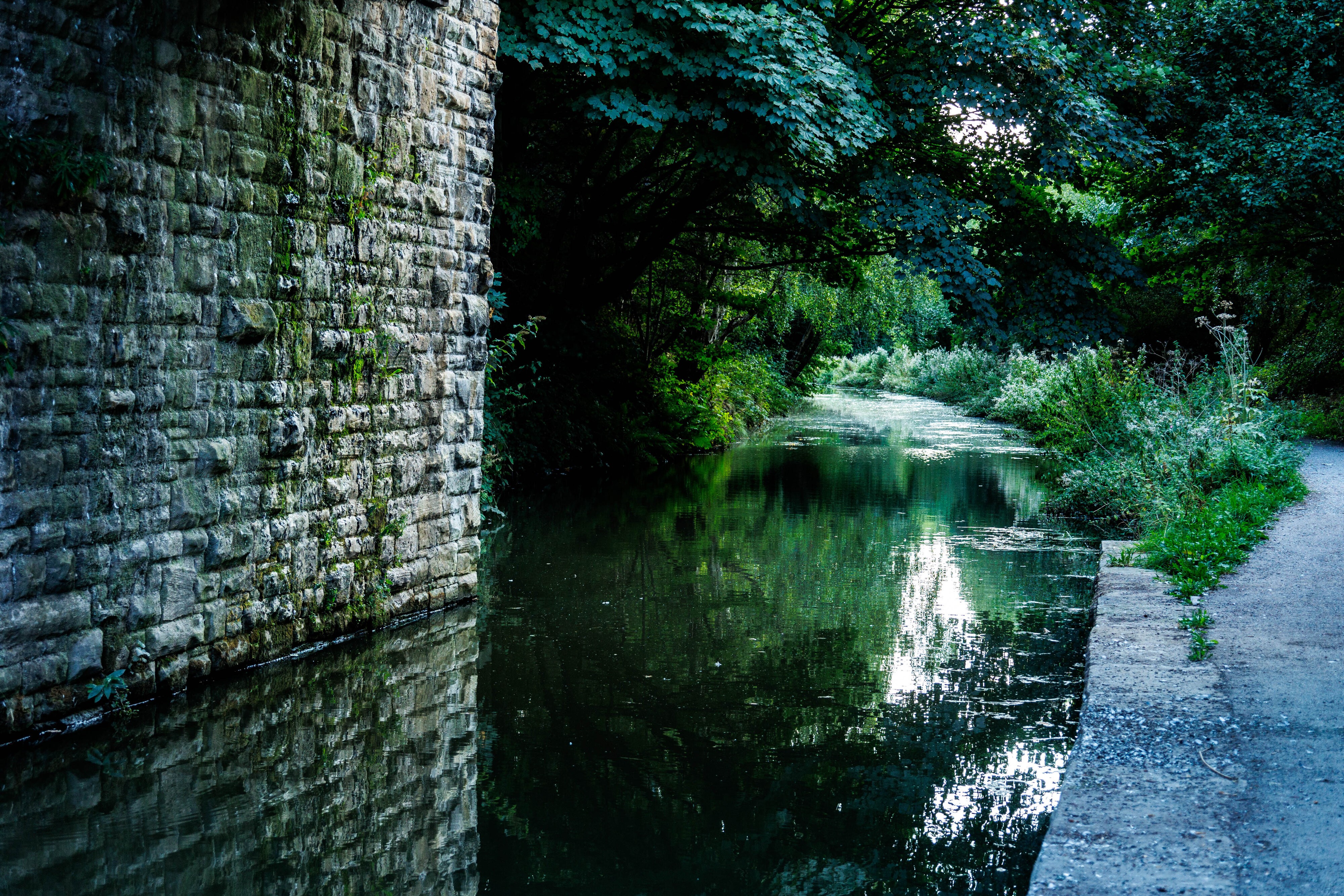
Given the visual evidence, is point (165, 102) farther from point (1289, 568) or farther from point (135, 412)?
point (1289, 568)

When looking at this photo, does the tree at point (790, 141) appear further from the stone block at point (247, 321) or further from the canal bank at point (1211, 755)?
the canal bank at point (1211, 755)

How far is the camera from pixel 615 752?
16.7ft

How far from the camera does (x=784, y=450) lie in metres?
20.8

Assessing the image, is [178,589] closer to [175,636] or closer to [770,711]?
[175,636]

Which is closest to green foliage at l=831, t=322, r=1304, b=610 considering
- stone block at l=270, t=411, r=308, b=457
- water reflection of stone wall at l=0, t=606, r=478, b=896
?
water reflection of stone wall at l=0, t=606, r=478, b=896

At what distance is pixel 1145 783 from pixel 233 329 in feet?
16.0

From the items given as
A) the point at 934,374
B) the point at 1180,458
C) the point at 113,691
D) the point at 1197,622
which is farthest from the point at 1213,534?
the point at 934,374

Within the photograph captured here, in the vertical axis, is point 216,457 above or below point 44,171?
below

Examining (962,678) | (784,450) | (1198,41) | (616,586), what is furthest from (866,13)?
(962,678)

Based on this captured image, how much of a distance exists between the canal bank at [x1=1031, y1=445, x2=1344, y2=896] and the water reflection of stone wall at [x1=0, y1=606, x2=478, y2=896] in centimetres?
219

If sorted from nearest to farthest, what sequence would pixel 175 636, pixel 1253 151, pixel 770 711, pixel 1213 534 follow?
pixel 175 636 < pixel 770 711 < pixel 1213 534 < pixel 1253 151

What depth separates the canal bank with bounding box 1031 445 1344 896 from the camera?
3.26 m

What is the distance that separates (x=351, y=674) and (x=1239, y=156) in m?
15.8

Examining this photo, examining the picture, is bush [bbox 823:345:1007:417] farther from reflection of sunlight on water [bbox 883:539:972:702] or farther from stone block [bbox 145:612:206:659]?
stone block [bbox 145:612:206:659]
